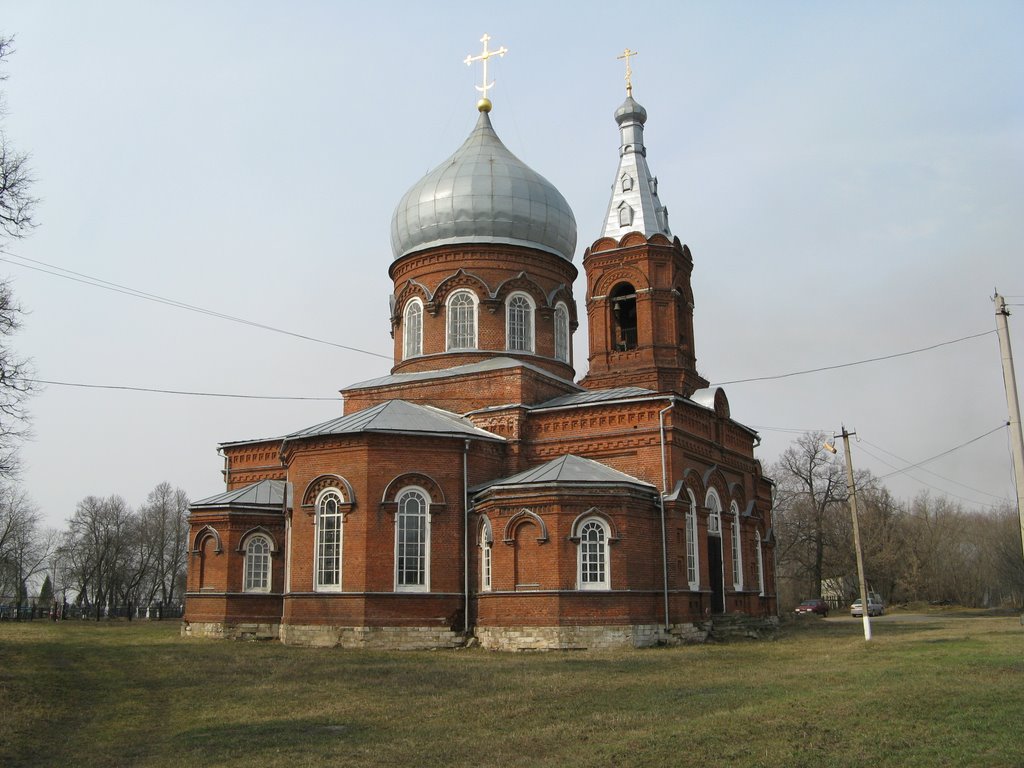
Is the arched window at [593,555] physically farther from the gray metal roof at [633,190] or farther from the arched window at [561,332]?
the gray metal roof at [633,190]

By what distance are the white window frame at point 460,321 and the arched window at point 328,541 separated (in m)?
6.77

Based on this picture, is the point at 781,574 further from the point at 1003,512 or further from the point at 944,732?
the point at 944,732

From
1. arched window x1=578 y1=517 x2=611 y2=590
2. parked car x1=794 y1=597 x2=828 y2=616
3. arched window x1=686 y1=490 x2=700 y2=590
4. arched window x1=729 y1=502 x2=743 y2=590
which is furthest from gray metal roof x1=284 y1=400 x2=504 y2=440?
parked car x1=794 y1=597 x2=828 y2=616

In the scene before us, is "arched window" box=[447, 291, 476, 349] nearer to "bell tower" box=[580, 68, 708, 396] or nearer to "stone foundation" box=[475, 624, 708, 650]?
"bell tower" box=[580, 68, 708, 396]

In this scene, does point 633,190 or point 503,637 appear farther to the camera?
point 633,190

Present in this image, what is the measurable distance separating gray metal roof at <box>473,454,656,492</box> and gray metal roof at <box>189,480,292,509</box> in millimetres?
6397

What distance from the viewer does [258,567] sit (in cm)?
2550

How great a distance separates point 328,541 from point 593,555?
6.27 m

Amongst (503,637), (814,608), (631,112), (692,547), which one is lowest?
(814,608)

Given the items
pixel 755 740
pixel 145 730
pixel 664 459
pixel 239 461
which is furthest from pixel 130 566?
pixel 755 740

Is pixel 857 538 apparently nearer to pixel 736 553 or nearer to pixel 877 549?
pixel 736 553

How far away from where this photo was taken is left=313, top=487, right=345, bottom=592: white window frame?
22114 millimetres

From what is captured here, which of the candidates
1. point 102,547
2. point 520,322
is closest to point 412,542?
point 520,322

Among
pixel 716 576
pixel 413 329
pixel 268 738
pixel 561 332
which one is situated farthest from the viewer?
pixel 561 332
